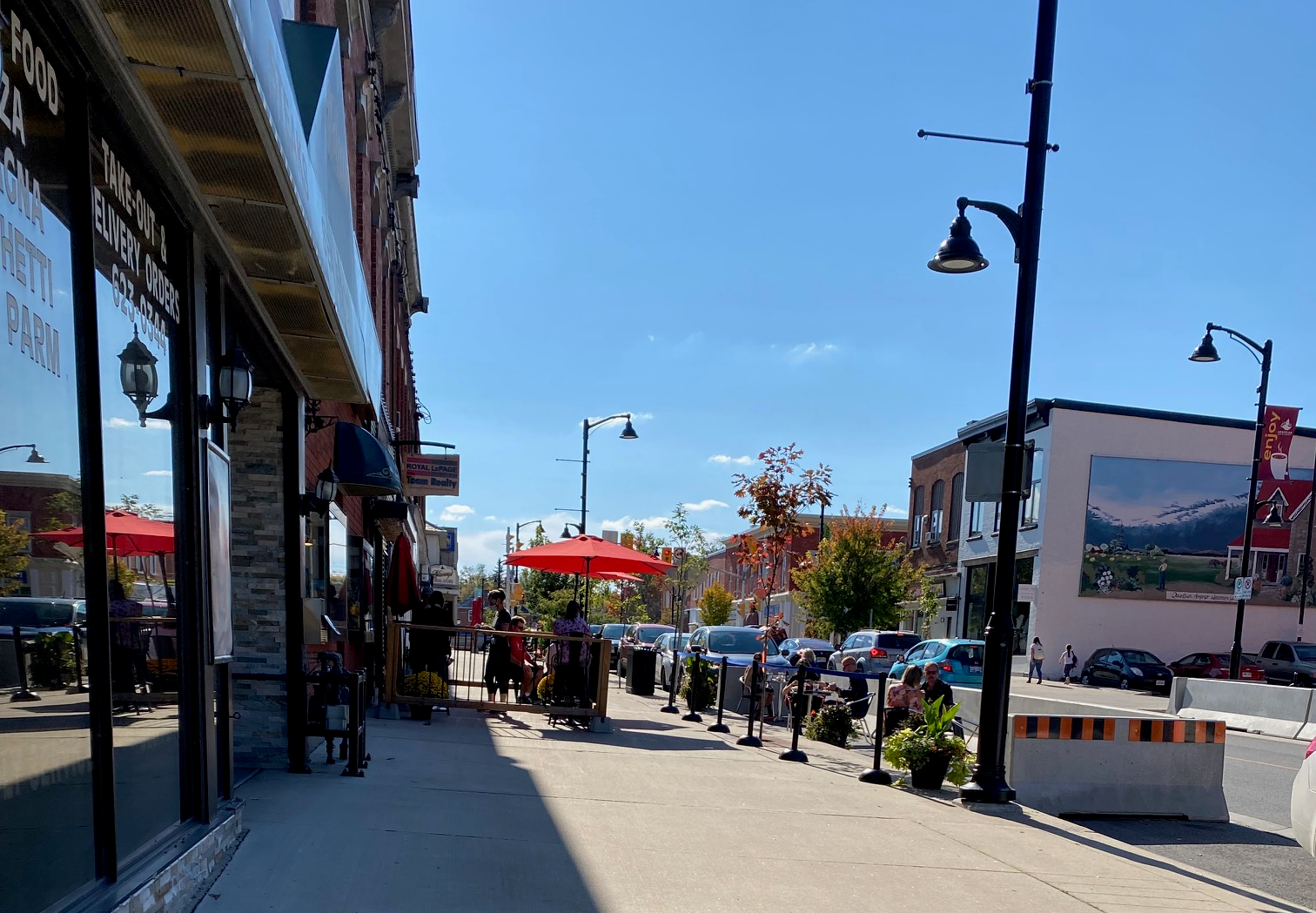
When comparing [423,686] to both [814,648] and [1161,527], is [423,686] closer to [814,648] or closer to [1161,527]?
[814,648]

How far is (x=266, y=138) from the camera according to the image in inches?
173

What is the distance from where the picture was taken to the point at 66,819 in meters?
3.61

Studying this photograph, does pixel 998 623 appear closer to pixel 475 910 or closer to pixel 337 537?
pixel 475 910

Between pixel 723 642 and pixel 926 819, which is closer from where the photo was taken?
pixel 926 819

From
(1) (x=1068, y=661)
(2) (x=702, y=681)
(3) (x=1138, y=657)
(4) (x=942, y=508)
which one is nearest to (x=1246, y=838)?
(2) (x=702, y=681)

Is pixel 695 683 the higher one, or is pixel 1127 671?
pixel 695 683

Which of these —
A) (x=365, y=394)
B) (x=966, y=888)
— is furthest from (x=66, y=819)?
(x=365, y=394)

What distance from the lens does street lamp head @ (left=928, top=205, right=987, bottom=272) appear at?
967 centimetres

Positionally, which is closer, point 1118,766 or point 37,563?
point 37,563

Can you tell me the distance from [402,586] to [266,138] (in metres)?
9.54

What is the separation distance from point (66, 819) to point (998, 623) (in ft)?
24.4

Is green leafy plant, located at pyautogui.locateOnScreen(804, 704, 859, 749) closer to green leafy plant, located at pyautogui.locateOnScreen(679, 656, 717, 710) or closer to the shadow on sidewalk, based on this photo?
green leafy plant, located at pyautogui.locateOnScreen(679, 656, 717, 710)

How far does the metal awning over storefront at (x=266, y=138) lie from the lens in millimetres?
3746

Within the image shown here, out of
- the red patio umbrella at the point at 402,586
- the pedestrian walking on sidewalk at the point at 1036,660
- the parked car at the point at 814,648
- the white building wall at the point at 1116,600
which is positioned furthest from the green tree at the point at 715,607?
the red patio umbrella at the point at 402,586
